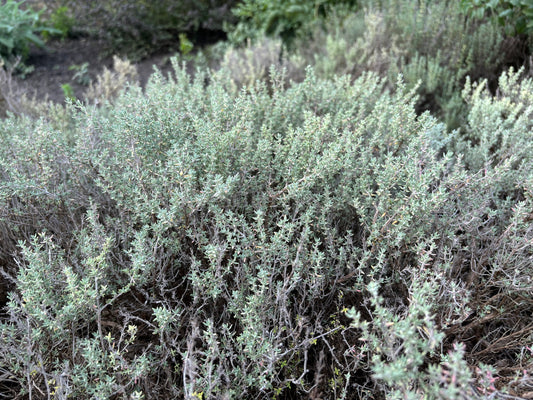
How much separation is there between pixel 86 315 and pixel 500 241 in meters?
1.57

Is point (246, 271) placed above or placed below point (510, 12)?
below

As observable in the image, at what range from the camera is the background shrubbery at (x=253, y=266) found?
1.37 metres

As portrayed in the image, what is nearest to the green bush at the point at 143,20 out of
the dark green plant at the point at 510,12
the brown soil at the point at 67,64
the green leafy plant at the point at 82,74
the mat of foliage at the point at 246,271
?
the brown soil at the point at 67,64

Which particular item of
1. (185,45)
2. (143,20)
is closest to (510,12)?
(185,45)

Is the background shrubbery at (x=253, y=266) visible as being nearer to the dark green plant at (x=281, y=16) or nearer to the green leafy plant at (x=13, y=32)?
the dark green plant at (x=281, y=16)

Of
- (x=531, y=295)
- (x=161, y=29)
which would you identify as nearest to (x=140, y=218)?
(x=531, y=295)

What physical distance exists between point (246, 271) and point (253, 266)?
3.0 inches

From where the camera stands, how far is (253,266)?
167 centimetres

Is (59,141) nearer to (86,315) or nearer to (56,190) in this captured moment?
(56,190)

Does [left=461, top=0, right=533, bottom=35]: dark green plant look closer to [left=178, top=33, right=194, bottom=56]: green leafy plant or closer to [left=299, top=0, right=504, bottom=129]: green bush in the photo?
[left=299, top=0, right=504, bottom=129]: green bush

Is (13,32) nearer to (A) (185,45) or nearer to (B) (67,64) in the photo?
(B) (67,64)

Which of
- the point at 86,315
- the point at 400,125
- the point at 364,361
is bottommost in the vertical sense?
the point at 364,361

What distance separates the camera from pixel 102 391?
4.29 feet

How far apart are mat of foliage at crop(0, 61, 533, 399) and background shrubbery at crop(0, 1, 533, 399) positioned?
0.04 feet
